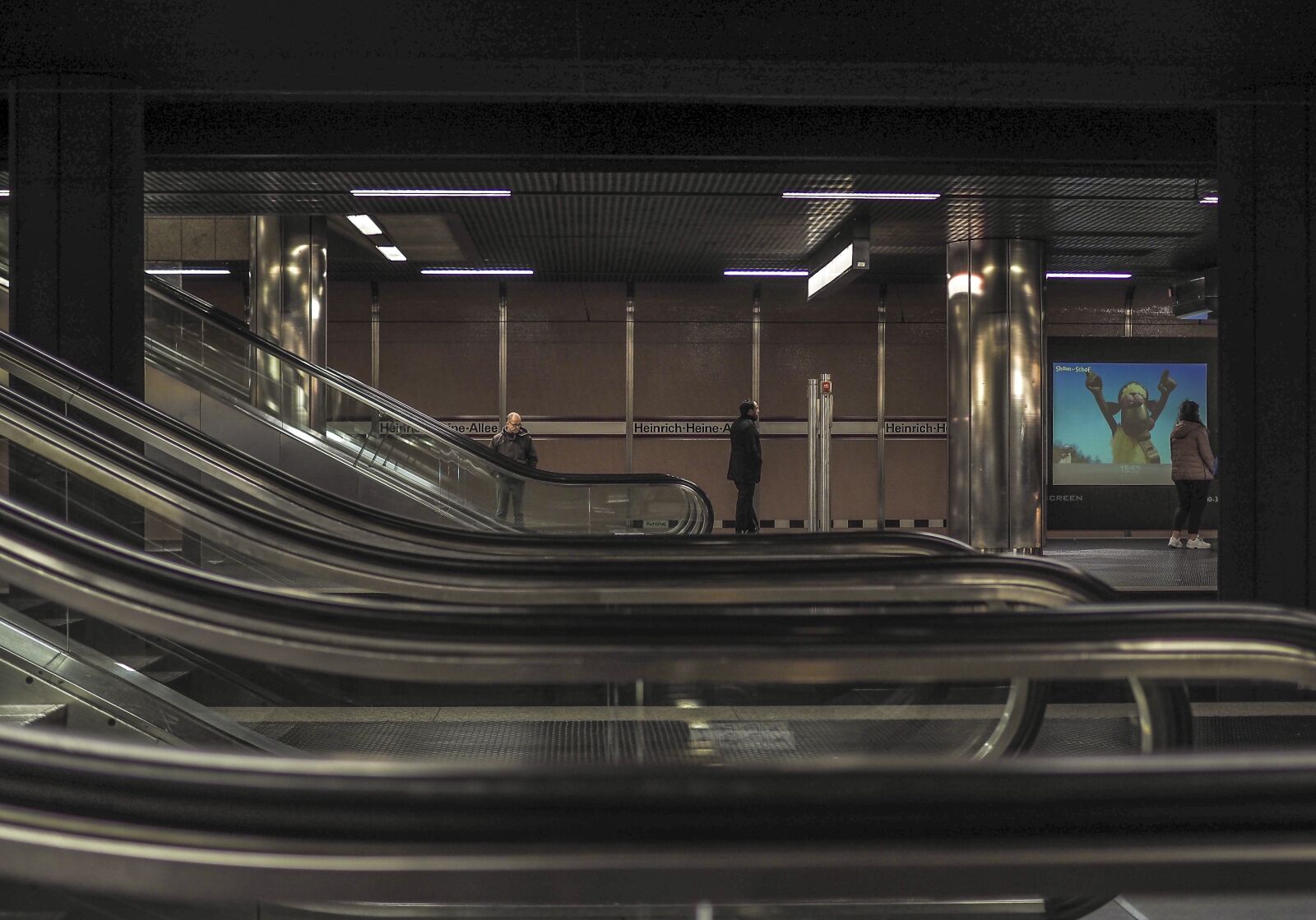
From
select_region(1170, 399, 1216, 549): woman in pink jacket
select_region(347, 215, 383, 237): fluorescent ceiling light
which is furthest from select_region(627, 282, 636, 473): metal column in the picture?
select_region(1170, 399, 1216, 549): woman in pink jacket

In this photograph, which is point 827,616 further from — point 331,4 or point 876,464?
point 876,464

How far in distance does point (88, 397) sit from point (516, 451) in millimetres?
6622

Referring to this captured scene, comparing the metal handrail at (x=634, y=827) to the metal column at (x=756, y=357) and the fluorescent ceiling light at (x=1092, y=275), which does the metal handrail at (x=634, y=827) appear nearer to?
the fluorescent ceiling light at (x=1092, y=275)

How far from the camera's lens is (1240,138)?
5.70 m

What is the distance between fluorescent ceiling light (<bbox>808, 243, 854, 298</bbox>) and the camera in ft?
30.8

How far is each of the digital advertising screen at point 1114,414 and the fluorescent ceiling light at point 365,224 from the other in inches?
308

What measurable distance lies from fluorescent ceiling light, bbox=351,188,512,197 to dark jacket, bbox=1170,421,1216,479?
7126 mm

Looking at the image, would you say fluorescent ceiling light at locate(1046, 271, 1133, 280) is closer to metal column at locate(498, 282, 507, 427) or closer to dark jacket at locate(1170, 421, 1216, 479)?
dark jacket at locate(1170, 421, 1216, 479)

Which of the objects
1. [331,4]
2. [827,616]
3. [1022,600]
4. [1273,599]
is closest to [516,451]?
[331,4]

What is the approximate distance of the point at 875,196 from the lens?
840 cm

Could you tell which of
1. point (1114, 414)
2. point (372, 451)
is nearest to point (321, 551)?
point (372, 451)

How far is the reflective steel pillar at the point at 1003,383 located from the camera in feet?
34.3

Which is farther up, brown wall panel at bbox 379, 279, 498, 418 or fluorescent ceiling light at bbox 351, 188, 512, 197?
fluorescent ceiling light at bbox 351, 188, 512, 197

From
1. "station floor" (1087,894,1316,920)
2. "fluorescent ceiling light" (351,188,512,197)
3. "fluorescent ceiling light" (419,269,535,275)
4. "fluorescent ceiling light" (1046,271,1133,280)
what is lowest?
"station floor" (1087,894,1316,920)
